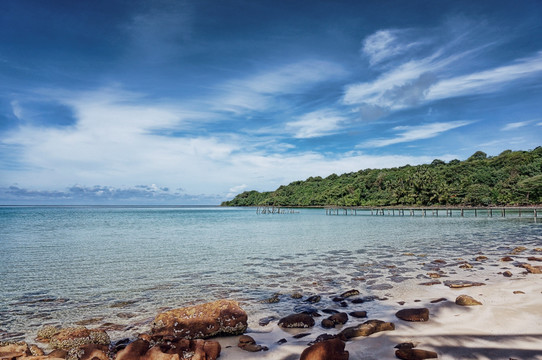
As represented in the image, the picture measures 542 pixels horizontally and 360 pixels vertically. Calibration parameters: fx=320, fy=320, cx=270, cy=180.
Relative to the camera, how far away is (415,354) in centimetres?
390

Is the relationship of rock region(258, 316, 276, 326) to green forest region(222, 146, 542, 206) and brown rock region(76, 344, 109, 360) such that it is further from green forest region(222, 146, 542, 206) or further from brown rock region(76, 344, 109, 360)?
green forest region(222, 146, 542, 206)

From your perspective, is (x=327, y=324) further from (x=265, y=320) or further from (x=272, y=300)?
(x=272, y=300)

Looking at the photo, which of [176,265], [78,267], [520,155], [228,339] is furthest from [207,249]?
[520,155]

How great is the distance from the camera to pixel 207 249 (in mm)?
16609

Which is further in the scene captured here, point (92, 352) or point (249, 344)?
point (249, 344)

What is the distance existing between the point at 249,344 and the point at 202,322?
92cm

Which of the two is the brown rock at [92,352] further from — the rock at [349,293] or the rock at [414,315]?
the rock at [349,293]

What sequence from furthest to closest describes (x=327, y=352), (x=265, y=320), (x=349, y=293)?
(x=349, y=293)
(x=265, y=320)
(x=327, y=352)

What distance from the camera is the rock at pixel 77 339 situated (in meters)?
4.82

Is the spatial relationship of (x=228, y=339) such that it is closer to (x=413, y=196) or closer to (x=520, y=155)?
(x=413, y=196)

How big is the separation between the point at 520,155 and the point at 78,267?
318 ft

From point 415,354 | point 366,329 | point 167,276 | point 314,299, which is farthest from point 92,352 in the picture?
point 167,276

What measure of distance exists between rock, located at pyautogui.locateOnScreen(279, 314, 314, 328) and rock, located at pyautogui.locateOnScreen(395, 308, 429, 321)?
1.56 m

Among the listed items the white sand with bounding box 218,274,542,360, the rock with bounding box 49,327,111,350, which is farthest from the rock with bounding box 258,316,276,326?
the rock with bounding box 49,327,111,350
